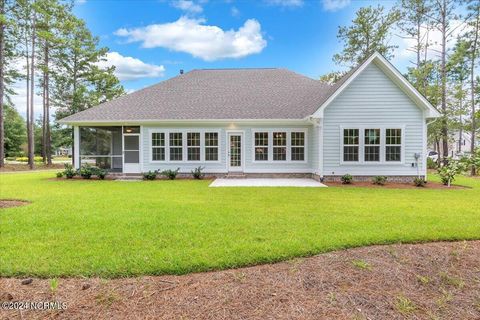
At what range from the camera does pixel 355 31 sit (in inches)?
939

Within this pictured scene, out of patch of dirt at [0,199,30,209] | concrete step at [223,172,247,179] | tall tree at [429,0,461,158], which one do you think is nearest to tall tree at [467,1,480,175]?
tall tree at [429,0,461,158]

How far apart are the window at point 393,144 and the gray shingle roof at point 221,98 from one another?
3.40 metres

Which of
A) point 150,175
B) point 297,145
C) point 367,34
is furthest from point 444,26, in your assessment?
point 150,175

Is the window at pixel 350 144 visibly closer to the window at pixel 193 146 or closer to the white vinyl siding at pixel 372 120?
the white vinyl siding at pixel 372 120

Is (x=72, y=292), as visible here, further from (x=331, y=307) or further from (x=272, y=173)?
(x=272, y=173)

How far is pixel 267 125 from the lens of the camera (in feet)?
48.1

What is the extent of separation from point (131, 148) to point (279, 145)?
8392mm

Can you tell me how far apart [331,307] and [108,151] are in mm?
18197

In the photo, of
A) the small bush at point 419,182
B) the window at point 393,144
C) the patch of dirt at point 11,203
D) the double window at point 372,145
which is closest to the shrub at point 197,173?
the double window at point 372,145

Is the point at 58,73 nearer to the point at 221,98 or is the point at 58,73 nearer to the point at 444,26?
the point at 221,98

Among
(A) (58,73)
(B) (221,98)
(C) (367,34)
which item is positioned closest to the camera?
(B) (221,98)

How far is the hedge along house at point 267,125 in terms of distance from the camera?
12.7 metres

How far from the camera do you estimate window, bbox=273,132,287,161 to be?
14680mm

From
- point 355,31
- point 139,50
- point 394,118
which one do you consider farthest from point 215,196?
point 139,50
